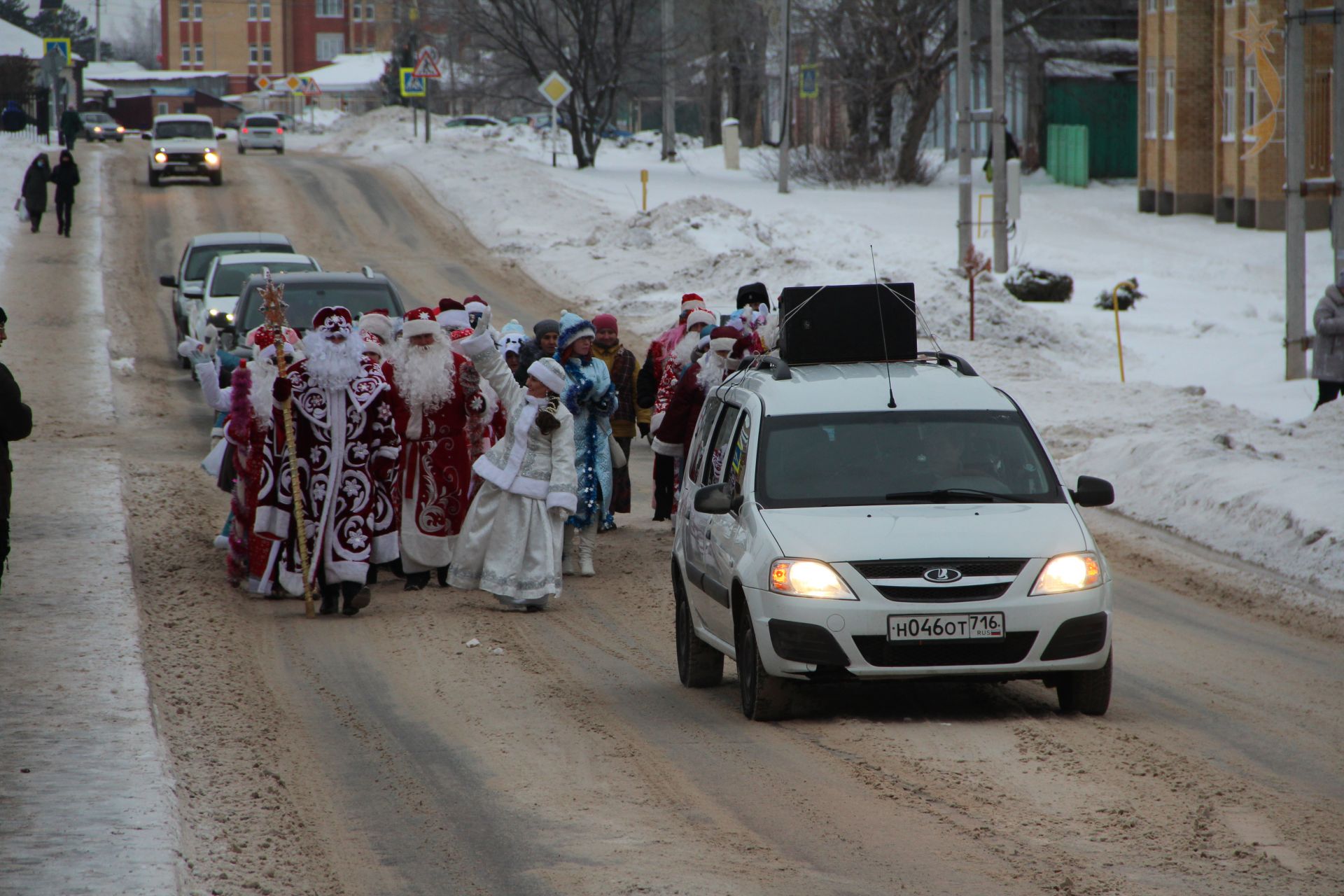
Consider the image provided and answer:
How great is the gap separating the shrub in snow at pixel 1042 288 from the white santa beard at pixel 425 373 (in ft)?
65.4

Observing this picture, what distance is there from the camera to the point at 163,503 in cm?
1448

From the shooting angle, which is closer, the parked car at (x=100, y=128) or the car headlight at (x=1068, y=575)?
the car headlight at (x=1068, y=575)

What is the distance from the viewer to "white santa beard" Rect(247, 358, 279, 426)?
10.6 m

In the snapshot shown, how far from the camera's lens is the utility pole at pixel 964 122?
30.6 metres

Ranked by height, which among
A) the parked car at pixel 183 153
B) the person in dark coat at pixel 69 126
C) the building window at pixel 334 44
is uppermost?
the building window at pixel 334 44

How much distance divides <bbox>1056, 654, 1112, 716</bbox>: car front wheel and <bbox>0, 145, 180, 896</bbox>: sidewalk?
3747 mm

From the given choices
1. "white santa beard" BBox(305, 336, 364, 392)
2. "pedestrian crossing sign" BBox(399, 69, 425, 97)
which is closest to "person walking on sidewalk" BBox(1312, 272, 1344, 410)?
"white santa beard" BBox(305, 336, 364, 392)

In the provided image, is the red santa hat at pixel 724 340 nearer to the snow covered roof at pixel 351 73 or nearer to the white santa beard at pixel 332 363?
the white santa beard at pixel 332 363

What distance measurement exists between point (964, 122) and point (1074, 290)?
367cm

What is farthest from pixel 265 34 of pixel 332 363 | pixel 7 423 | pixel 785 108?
pixel 7 423

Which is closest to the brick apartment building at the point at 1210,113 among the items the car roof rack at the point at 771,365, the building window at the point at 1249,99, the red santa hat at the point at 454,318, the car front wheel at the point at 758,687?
the building window at the point at 1249,99

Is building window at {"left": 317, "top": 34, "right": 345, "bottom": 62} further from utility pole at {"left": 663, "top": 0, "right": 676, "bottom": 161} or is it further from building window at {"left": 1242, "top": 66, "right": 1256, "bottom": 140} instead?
building window at {"left": 1242, "top": 66, "right": 1256, "bottom": 140}

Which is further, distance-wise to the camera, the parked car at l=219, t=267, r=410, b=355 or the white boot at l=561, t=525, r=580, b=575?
the parked car at l=219, t=267, r=410, b=355

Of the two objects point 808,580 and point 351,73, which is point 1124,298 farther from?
point 351,73
